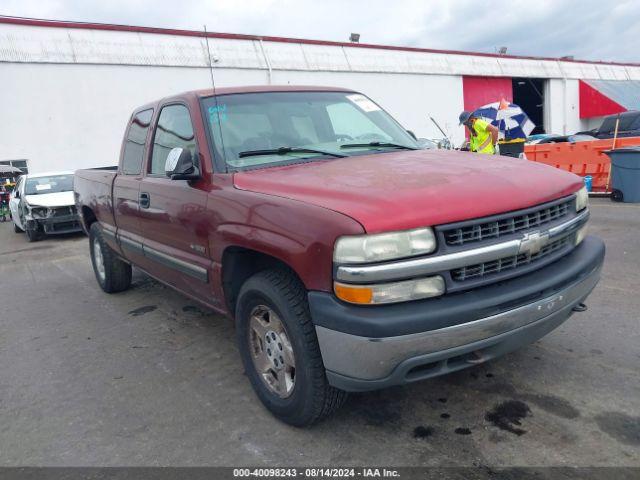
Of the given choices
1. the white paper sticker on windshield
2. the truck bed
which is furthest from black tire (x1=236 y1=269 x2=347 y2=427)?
the truck bed

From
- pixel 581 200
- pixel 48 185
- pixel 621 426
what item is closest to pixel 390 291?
pixel 621 426

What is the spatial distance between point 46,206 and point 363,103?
9.41 m

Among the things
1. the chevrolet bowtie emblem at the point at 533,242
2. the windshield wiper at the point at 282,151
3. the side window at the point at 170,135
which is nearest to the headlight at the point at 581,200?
the chevrolet bowtie emblem at the point at 533,242

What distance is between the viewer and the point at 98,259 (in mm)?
6285

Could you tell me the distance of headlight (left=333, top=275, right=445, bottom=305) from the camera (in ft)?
7.71

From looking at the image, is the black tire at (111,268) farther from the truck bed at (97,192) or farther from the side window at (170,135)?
the side window at (170,135)

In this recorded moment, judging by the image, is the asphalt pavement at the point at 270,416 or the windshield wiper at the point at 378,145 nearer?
the asphalt pavement at the point at 270,416

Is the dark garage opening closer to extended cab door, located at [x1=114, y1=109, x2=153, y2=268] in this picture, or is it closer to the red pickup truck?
extended cab door, located at [x1=114, y1=109, x2=153, y2=268]

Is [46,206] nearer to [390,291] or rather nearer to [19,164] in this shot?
[19,164]

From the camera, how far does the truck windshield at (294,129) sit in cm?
348

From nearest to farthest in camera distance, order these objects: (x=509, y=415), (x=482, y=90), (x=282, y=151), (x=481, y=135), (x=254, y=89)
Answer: (x=509, y=415), (x=282, y=151), (x=254, y=89), (x=481, y=135), (x=482, y=90)

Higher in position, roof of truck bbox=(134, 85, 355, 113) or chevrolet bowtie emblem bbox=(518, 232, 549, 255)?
roof of truck bbox=(134, 85, 355, 113)

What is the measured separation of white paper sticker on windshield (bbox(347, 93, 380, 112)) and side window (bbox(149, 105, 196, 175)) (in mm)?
1312

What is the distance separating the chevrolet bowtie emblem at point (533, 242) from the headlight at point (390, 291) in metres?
0.50
